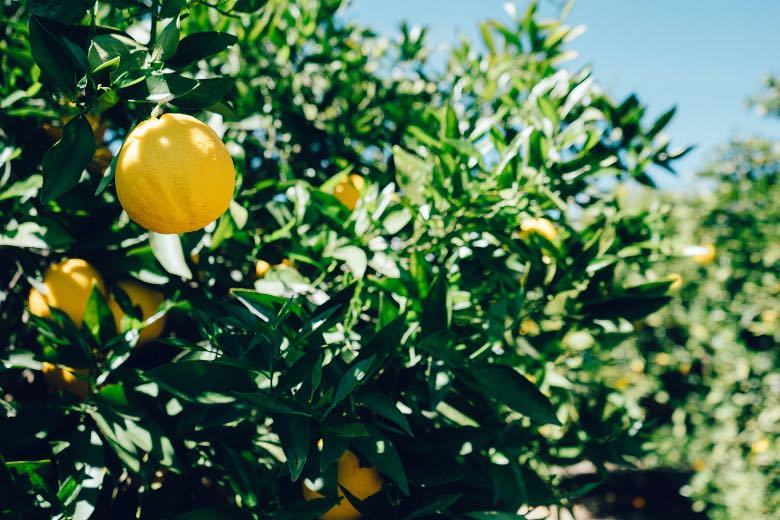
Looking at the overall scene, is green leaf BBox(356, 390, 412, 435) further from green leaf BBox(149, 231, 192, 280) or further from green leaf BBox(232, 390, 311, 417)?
green leaf BBox(149, 231, 192, 280)

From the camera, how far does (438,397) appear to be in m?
0.94

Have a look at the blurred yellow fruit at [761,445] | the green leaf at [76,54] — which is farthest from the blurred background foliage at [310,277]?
the blurred yellow fruit at [761,445]

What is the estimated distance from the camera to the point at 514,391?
3.14ft

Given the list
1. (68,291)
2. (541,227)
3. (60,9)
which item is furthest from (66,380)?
(541,227)

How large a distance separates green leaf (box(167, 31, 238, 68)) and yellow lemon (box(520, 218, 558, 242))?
0.73 meters

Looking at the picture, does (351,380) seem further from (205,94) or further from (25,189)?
(25,189)

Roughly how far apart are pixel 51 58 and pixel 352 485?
34.5 inches

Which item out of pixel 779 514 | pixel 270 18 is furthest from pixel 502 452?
pixel 779 514

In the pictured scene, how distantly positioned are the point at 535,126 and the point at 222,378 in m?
0.88

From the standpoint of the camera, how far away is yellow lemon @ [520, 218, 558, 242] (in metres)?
1.28

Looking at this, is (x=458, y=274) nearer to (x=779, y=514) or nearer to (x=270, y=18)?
(x=270, y=18)

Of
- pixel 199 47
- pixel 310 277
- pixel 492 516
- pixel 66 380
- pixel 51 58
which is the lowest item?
pixel 66 380

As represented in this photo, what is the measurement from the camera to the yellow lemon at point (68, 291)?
1.15 metres

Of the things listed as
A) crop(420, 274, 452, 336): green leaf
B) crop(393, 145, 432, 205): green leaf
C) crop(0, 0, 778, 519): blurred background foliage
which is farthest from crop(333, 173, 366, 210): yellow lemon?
crop(420, 274, 452, 336): green leaf
